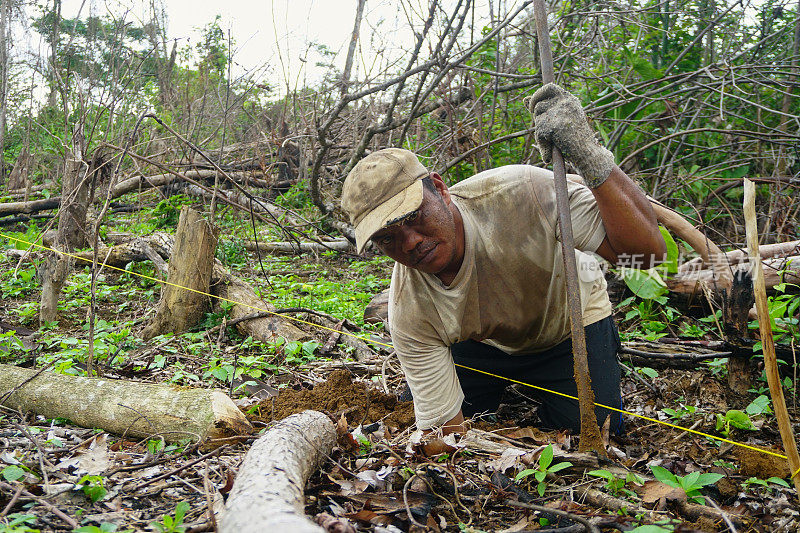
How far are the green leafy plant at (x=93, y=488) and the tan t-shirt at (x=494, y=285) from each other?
4.74 ft

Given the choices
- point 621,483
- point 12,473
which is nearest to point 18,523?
point 12,473

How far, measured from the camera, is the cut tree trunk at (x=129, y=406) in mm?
2654

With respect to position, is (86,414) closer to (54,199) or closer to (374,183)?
(374,183)

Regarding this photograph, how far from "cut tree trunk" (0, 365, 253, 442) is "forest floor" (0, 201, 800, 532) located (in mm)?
61

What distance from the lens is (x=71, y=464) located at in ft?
7.71

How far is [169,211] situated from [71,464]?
6.46 meters

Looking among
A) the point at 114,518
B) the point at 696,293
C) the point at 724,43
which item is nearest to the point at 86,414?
the point at 114,518

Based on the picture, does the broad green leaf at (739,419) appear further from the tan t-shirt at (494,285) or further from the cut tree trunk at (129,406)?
the cut tree trunk at (129,406)

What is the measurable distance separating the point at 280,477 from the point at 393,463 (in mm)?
715

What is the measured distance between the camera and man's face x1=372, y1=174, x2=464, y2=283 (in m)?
2.54

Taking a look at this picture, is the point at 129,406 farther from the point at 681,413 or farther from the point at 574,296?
the point at 681,413

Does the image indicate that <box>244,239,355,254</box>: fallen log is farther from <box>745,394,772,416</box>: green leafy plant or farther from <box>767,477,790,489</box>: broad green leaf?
<box>767,477,790,489</box>: broad green leaf

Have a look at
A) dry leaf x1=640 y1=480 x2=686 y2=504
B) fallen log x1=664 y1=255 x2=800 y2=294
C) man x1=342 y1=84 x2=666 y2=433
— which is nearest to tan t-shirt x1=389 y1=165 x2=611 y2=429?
man x1=342 y1=84 x2=666 y2=433

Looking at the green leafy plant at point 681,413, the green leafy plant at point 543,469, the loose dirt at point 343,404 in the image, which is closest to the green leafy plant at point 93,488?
the loose dirt at point 343,404
